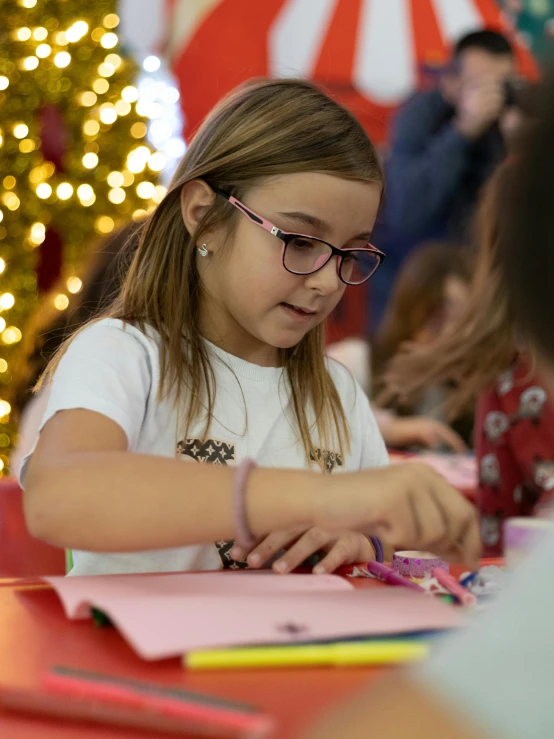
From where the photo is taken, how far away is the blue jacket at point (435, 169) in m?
3.34

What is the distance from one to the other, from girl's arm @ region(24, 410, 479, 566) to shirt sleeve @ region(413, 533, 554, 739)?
31 centimetres

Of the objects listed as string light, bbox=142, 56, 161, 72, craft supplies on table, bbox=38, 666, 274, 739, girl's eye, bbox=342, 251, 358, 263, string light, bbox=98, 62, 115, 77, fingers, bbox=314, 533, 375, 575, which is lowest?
fingers, bbox=314, 533, 375, 575

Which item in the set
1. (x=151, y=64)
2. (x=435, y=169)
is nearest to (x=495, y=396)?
(x=435, y=169)

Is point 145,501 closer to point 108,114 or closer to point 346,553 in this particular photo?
point 346,553

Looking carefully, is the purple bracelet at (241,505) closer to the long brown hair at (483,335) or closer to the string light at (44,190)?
the long brown hair at (483,335)

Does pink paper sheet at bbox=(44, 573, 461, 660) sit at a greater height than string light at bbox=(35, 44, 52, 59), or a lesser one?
lesser

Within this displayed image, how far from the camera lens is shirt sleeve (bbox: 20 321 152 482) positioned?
97cm

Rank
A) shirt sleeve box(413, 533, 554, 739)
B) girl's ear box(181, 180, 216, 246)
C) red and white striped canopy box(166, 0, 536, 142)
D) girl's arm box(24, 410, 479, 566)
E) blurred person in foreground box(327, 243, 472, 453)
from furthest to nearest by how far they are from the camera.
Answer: red and white striped canopy box(166, 0, 536, 142)
blurred person in foreground box(327, 243, 472, 453)
girl's ear box(181, 180, 216, 246)
girl's arm box(24, 410, 479, 566)
shirt sleeve box(413, 533, 554, 739)

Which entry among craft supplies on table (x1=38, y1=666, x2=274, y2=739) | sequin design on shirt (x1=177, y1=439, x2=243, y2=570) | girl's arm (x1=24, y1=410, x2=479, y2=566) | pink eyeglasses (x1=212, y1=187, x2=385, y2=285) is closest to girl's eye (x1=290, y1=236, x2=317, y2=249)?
pink eyeglasses (x1=212, y1=187, x2=385, y2=285)

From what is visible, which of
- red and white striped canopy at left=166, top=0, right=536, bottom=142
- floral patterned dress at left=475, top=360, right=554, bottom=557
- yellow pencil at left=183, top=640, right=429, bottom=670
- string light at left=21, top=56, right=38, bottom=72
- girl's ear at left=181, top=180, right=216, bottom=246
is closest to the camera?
yellow pencil at left=183, top=640, right=429, bottom=670

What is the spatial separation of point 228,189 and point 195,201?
0.19 feet

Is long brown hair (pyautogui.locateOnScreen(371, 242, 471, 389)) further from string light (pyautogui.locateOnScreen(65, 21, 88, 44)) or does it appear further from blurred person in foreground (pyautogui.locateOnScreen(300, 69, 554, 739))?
blurred person in foreground (pyautogui.locateOnScreen(300, 69, 554, 739))

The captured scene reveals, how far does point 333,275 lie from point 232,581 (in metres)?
0.41

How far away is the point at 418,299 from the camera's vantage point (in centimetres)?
290
